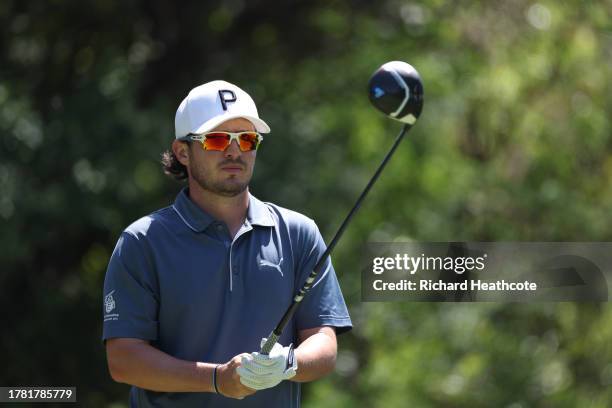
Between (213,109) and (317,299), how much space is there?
0.62 m

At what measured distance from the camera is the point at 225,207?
3.34 meters

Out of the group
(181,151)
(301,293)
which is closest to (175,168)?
(181,151)

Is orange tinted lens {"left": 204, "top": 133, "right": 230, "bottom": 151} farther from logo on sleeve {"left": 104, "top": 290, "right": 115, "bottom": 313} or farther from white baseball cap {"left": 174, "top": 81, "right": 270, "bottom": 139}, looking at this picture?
logo on sleeve {"left": 104, "top": 290, "right": 115, "bottom": 313}

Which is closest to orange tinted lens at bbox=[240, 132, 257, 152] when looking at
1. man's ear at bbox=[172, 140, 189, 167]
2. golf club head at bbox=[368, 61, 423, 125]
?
man's ear at bbox=[172, 140, 189, 167]

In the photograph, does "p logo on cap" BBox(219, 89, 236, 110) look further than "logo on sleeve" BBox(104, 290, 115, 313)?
Yes

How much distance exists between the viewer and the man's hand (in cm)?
296

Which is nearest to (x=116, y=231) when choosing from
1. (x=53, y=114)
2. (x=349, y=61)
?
(x=53, y=114)

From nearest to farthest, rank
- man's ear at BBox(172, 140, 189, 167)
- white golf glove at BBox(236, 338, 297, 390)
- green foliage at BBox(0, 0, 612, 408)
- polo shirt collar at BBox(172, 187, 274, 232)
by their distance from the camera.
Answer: white golf glove at BBox(236, 338, 297, 390) < polo shirt collar at BBox(172, 187, 274, 232) < man's ear at BBox(172, 140, 189, 167) < green foliage at BBox(0, 0, 612, 408)

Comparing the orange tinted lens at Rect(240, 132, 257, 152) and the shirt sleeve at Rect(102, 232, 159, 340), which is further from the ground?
the orange tinted lens at Rect(240, 132, 257, 152)

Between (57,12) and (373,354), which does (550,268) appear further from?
(57,12)

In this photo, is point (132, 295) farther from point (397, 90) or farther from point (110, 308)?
point (397, 90)

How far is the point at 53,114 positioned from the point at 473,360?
3814 millimetres

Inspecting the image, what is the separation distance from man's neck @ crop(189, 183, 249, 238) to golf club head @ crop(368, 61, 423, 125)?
47 cm

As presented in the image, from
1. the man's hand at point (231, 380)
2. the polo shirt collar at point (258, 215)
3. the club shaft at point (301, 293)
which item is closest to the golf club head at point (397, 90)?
the club shaft at point (301, 293)
